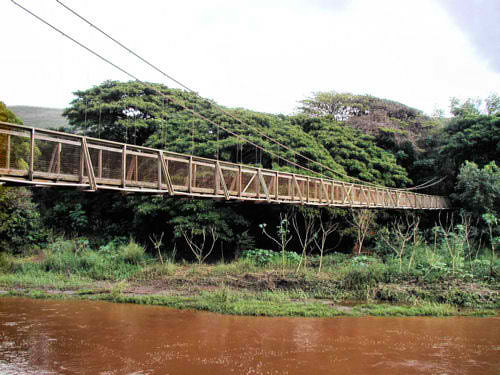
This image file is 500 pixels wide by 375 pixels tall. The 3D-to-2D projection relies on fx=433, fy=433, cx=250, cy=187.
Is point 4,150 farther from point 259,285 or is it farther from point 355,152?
point 355,152

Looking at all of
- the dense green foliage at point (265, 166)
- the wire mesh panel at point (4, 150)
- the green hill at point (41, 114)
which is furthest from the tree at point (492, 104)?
the green hill at point (41, 114)

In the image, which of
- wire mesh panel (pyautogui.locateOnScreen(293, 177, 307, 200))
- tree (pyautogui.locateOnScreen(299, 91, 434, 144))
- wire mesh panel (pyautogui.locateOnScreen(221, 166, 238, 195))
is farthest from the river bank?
tree (pyautogui.locateOnScreen(299, 91, 434, 144))

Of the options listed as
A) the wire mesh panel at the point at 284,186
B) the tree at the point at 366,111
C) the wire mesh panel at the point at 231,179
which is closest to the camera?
the wire mesh panel at the point at 231,179

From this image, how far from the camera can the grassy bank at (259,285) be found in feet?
31.9

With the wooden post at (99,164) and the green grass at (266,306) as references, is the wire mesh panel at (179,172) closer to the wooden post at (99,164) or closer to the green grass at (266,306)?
the wooden post at (99,164)

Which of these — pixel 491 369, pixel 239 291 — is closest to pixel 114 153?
pixel 239 291

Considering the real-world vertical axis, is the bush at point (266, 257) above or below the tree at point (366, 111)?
below

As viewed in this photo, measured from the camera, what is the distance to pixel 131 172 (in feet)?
25.8

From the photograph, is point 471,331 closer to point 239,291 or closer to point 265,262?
point 239,291

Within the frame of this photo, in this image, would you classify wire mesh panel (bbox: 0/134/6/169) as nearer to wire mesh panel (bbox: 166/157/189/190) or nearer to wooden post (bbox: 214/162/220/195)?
wire mesh panel (bbox: 166/157/189/190)

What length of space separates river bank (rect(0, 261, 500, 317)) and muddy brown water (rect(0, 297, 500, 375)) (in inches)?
19.9

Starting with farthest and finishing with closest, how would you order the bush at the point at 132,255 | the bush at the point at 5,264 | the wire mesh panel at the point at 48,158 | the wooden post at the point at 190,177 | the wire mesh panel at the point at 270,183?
the bush at the point at 132,255 < the bush at the point at 5,264 < the wire mesh panel at the point at 270,183 < the wooden post at the point at 190,177 < the wire mesh panel at the point at 48,158

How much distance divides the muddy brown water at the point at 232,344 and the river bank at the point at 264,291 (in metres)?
0.51

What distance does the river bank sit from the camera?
9516 mm
